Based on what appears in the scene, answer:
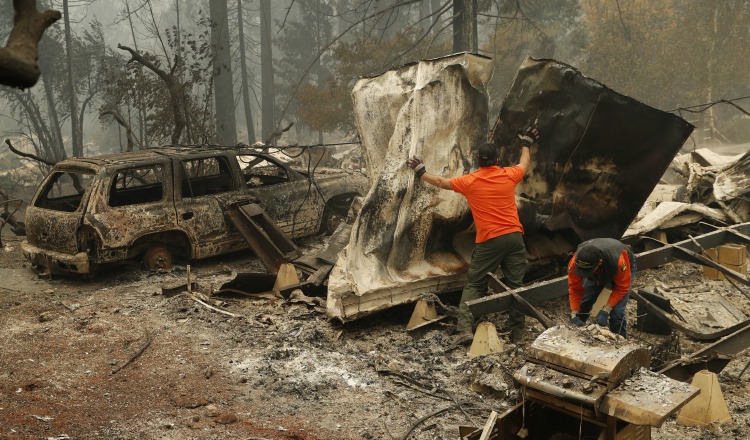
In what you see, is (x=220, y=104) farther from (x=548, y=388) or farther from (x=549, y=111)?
(x=548, y=388)

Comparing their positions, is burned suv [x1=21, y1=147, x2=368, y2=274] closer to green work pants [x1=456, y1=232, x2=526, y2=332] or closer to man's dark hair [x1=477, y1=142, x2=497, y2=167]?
green work pants [x1=456, y1=232, x2=526, y2=332]

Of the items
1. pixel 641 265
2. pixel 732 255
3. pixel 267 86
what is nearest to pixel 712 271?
pixel 732 255

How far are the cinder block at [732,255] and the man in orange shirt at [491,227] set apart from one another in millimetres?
3379

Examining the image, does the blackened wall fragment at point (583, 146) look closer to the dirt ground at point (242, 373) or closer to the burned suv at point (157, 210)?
the dirt ground at point (242, 373)

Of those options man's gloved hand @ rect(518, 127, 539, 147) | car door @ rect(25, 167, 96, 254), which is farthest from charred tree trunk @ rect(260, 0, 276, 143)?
man's gloved hand @ rect(518, 127, 539, 147)

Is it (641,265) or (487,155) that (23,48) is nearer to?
(487,155)

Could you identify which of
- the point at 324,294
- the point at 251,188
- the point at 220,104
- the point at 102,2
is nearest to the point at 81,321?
the point at 324,294

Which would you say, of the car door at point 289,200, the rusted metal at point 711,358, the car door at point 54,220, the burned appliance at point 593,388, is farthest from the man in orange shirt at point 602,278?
the car door at point 54,220

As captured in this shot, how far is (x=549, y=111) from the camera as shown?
785 centimetres

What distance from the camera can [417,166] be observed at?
23.4 feet

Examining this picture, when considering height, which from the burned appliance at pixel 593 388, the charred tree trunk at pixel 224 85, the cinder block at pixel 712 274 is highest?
the charred tree trunk at pixel 224 85

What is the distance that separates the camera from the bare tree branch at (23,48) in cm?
222

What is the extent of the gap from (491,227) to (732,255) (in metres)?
3.84

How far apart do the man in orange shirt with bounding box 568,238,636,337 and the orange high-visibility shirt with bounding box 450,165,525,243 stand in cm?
104
